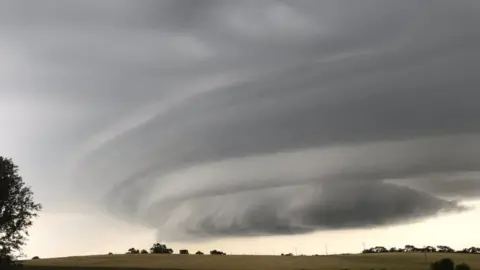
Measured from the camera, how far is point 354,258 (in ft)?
360

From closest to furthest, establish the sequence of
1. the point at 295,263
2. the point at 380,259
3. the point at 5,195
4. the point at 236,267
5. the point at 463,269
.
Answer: the point at 5,195, the point at 463,269, the point at 236,267, the point at 295,263, the point at 380,259

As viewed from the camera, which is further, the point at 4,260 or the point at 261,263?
the point at 261,263

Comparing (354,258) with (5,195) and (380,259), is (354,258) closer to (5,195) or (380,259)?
(380,259)

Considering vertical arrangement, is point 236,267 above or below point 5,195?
below

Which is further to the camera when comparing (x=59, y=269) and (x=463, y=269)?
(x=59, y=269)

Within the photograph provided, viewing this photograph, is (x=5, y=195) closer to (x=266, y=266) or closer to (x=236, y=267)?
(x=236, y=267)

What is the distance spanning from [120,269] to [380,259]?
1936 inches

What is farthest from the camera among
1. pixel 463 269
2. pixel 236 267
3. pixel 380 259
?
pixel 380 259

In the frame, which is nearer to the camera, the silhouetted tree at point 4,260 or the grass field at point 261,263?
the silhouetted tree at point 4,260

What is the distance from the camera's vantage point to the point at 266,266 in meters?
89.8

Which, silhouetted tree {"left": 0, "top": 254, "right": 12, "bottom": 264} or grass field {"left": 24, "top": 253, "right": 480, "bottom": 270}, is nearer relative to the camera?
silhouetted tree {"left": 0, "top": 254, "right": 12, "bottom": 264}

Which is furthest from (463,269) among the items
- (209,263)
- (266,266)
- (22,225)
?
(22,225)

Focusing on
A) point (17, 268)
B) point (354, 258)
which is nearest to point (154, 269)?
point (17, 268)

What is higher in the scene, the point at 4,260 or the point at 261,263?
the point at 4,260
